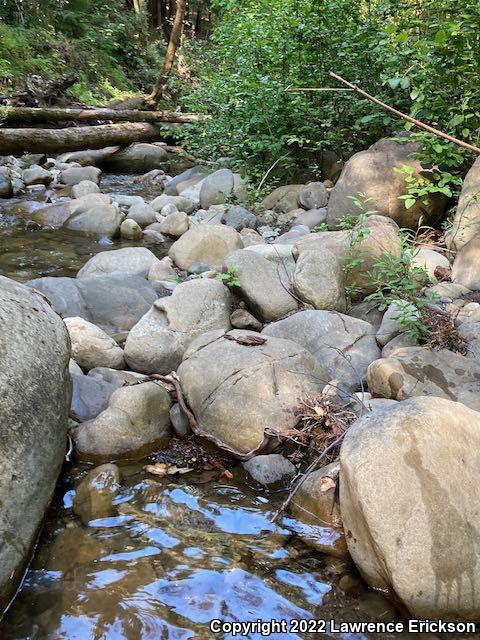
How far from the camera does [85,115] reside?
11.9m

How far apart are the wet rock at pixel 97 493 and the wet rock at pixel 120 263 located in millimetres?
3041

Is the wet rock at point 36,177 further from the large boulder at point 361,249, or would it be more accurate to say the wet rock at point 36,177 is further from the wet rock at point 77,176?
the large boulder at point 361,249

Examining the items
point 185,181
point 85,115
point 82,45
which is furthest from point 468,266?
point 82,45

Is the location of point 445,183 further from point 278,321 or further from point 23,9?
point 23,9

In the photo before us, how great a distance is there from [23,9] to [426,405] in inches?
714

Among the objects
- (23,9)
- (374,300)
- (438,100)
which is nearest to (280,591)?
(374,300)

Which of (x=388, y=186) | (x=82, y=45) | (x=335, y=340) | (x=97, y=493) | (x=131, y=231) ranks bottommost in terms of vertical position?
(x=131, y=231)

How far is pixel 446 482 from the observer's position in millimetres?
2398

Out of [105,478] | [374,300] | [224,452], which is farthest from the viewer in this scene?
[374,300]

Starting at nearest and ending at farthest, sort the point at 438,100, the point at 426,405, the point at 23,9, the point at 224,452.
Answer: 1. the point at 426,405
2. the point at 224,452
3. the point at 438,100
4. the point at 23,9

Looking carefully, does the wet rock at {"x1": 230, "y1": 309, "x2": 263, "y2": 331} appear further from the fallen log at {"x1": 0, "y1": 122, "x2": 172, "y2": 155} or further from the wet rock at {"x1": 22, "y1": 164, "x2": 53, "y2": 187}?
the fallen log at {"x1": 0, "y1": 122, "x2": 172, "y2": 155}

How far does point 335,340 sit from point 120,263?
2.85 m

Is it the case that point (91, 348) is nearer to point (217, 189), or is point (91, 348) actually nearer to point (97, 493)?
point (97, 493)

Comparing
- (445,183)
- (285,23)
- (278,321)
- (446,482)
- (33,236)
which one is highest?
(285,23)
